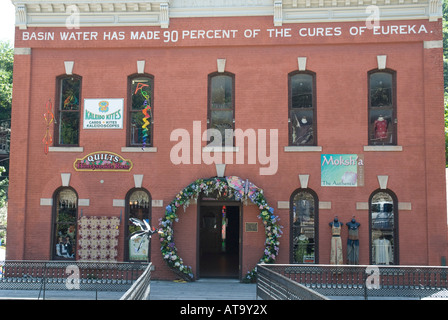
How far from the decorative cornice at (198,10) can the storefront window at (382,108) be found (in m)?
1.92

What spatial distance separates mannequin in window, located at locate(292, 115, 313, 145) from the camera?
50.4ft

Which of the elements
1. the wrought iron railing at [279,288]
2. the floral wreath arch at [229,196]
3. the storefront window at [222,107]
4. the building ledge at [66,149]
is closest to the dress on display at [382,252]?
the floral wreath arch at [229,196]

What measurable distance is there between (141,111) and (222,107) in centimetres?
265

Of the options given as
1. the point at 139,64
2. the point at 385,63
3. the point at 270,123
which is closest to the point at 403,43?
the point at 385,63

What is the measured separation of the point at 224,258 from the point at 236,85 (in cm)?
791

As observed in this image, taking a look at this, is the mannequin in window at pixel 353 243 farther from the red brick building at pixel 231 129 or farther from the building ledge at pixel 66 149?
the building ledge at pixel 66 149

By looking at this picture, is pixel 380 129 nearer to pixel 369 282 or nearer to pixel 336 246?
pixel 336 246

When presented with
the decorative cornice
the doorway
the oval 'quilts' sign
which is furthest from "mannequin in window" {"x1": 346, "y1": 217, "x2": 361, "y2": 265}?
the doorway

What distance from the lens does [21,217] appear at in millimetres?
15406

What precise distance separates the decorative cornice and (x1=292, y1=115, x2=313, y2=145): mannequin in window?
322 cm

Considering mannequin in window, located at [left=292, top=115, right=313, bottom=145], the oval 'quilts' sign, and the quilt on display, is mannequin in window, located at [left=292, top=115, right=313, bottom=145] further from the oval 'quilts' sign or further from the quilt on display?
the quilt on display

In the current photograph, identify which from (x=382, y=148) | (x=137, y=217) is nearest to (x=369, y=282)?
(x=382, y=148)

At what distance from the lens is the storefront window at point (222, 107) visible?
15516mm
